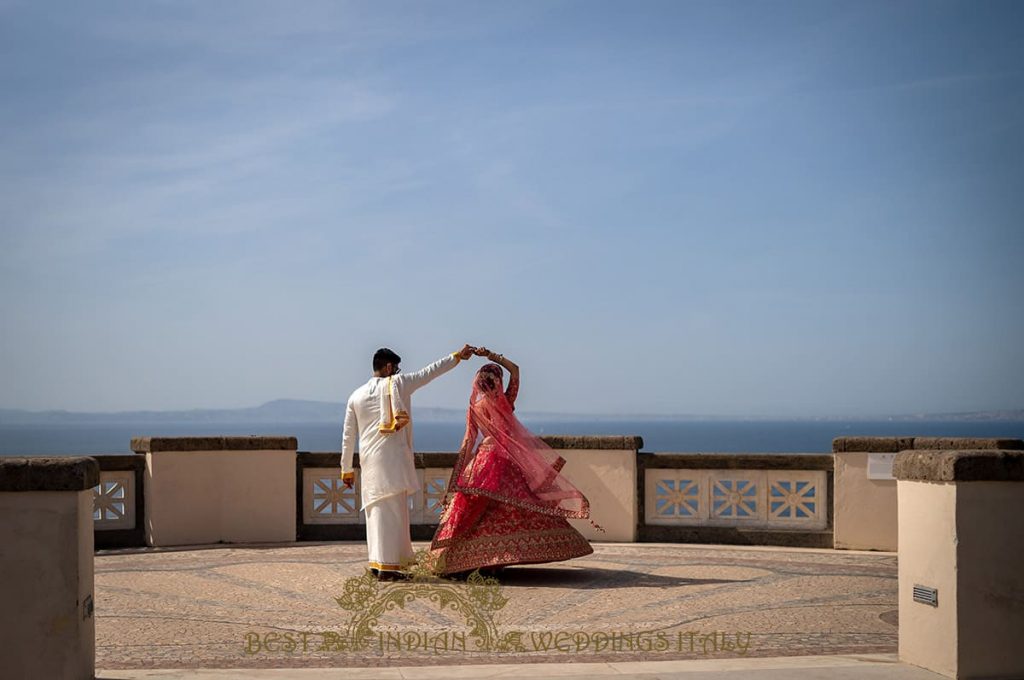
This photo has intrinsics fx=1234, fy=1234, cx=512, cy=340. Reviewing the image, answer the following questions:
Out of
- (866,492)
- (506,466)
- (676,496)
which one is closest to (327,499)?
(676,496)

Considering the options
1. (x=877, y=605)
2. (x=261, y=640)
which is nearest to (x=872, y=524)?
(x=877, y=605)

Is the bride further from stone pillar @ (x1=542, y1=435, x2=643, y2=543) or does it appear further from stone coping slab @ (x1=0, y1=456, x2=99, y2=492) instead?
stone coping slab @ (x1=0, y1=456, x2=99, y2=492)

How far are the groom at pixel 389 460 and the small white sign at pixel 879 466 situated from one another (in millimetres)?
4460

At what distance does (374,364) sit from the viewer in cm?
1009

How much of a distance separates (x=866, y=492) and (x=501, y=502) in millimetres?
4210

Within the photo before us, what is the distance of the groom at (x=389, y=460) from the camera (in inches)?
379

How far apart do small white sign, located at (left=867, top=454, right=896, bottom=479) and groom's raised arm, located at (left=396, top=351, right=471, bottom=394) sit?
4477 millimetres

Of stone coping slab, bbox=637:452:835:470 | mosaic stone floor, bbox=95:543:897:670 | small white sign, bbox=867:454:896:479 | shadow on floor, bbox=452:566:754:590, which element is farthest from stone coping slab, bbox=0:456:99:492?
small white sign, bbox=867:454:896:479

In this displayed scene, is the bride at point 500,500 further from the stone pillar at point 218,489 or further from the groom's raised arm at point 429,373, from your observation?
the stone pillar at point 218,489

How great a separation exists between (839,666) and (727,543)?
19.9ft

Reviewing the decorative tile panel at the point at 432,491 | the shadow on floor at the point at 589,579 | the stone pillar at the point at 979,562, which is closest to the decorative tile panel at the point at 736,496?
the shadow on floor at the point at 589,579

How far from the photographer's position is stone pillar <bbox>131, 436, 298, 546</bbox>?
12227 mm

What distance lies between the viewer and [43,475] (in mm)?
5465

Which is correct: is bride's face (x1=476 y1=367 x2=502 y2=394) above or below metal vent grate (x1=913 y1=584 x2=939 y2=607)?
above
